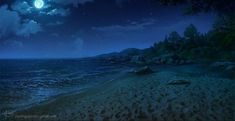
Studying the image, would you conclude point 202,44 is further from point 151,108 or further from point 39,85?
point 151,108

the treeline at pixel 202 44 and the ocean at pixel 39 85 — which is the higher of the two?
the treeline at pixel 202 44

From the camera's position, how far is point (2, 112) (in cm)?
1778

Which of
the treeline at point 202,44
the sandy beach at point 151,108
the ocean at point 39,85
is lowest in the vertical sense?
the ocean at point 39,85

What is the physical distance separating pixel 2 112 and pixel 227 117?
16392mm

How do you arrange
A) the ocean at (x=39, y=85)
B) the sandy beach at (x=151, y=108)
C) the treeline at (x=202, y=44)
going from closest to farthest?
1. the sandy beach at (x=151, y=108)
2. the ocean at (x=39, y=85)
3. the treeline at (x=202, y=44)

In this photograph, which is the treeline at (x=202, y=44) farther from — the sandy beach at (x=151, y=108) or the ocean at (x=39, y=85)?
the sandy beach at (x=151, y=108)

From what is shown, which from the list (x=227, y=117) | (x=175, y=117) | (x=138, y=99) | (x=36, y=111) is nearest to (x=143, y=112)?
(x=175, y=117)

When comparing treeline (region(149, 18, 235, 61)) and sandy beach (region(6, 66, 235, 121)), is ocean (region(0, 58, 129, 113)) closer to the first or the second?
sandy beach (region(6, 66, 235, 121))

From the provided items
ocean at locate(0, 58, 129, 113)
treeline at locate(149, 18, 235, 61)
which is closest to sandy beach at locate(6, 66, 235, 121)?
ocean at locate(0, 58, 129, 113)

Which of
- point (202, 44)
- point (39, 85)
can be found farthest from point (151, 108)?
point (202, 44)

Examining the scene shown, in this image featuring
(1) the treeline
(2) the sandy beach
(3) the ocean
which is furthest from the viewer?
(1) the treeline

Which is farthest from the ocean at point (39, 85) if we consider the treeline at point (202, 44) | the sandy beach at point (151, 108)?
the treeline at point (202, 44)

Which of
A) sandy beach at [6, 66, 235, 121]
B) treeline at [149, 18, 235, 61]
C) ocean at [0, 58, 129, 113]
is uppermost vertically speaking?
treeline at [149, 18, 235, 61]

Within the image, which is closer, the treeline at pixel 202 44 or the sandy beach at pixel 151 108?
the sandy beach at pixel 151 108
